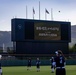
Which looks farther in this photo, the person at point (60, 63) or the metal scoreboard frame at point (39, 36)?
the metal scoreboard frame at point (39, 36)

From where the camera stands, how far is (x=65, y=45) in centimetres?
7062

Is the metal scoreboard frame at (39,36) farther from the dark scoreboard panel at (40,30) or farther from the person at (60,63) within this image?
the person at (60,63)

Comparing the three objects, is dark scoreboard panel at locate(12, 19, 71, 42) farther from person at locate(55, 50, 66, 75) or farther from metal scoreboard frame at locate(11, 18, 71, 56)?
person at locate(55, 50, 66, 75)

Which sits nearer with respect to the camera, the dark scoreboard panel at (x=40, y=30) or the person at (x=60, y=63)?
the person at (x=60, y=63)

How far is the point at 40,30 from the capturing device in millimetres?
68000

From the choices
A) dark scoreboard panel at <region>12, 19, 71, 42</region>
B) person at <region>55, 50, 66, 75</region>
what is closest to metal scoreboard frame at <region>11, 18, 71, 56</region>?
dark scoreboard panel at <region>12, 19, 71, 42</region>

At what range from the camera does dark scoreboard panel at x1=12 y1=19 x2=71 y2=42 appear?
6712 cm

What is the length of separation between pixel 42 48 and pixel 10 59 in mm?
7700

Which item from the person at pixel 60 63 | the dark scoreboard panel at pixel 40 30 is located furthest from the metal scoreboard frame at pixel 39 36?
the person at pixel 60 63

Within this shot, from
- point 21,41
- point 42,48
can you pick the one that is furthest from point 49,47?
point 21,41

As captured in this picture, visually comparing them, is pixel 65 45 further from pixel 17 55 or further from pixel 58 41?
pixel 17 55

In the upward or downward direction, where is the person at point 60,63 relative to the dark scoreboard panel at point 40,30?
downward

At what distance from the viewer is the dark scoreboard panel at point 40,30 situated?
2643 inches

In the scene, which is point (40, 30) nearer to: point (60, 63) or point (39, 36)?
point (39, 36)
